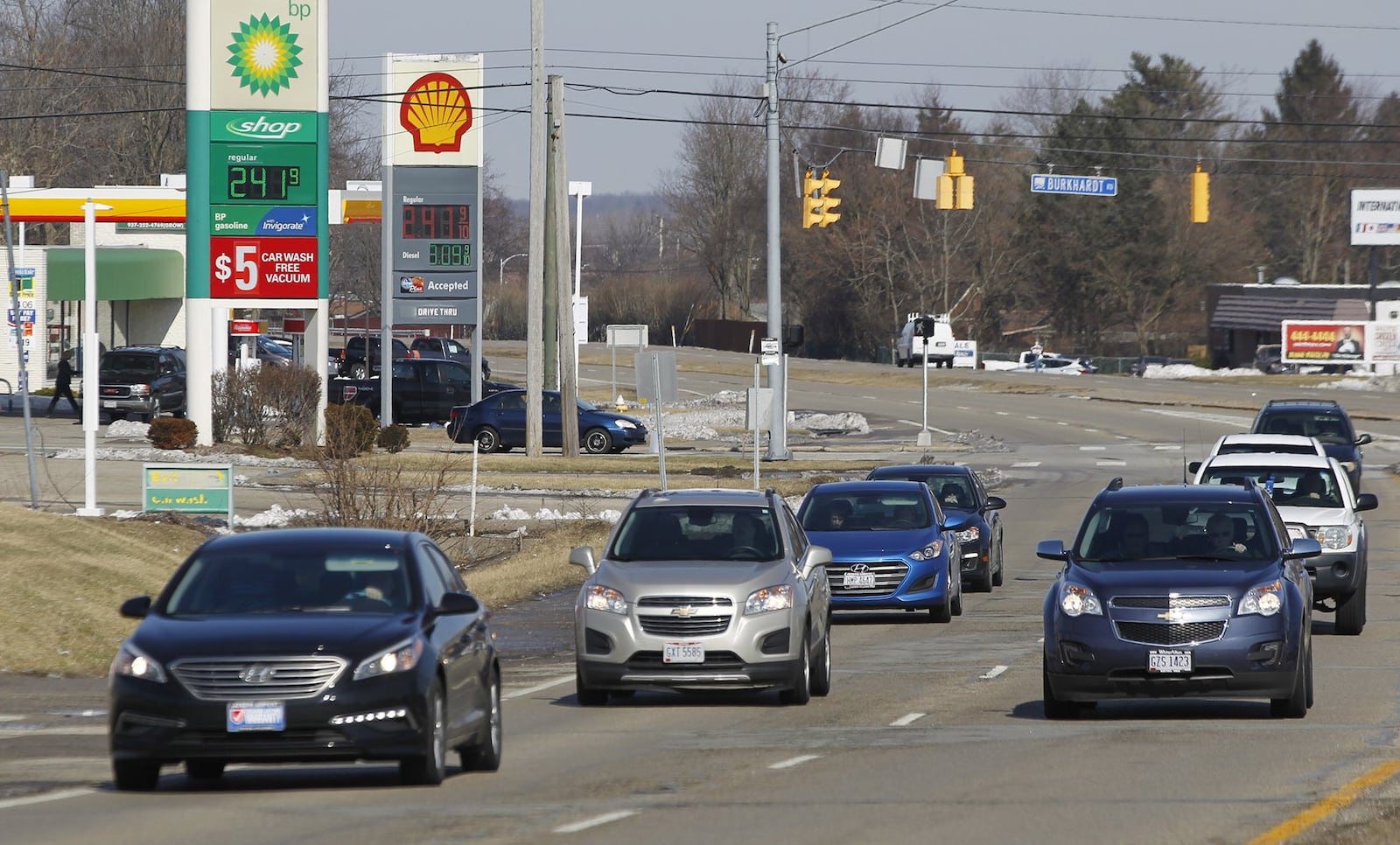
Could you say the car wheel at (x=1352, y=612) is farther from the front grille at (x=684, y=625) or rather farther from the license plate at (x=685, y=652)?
the license plate at (x=685, y=652)

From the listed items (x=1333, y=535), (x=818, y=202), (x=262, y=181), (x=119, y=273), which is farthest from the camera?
(x=119, y=273)

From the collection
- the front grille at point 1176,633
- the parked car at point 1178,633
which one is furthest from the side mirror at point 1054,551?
the front grille at point 1176,633

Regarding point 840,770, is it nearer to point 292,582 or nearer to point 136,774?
point 292,582

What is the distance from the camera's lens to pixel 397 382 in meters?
54.5

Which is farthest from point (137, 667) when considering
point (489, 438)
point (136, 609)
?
point (489, 438)

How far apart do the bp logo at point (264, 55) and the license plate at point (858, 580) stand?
90.4 feet

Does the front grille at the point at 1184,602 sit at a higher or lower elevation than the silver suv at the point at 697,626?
higher

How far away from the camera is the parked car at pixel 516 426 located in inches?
1891

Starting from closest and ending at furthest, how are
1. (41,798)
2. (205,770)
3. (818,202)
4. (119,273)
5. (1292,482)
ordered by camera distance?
(41,798)
(205,770)
(1292,482)
(818,202)
(119,273)

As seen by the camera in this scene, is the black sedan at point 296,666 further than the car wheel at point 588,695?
No

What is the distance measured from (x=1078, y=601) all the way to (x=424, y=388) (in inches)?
1662

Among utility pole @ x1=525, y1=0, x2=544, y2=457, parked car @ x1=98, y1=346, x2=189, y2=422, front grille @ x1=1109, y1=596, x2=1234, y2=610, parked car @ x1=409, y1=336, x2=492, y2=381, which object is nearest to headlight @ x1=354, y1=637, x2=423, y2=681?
front grille @ x1=1109, y1=596, x2=1234, y2=610

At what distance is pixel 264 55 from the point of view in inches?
1742

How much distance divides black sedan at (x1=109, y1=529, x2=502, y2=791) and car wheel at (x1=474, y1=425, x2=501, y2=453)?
37.0 meters
